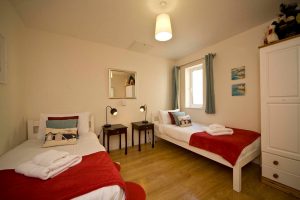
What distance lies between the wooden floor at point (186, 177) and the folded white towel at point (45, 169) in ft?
3.35

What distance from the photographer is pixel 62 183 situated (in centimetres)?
91

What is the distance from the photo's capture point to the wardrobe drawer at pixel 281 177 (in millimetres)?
1526

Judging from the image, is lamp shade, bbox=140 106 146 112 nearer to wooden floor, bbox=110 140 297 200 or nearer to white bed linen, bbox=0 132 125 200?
wooden floor, bbox=110 140 297 200

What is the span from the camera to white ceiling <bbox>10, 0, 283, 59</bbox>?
5.68 ft

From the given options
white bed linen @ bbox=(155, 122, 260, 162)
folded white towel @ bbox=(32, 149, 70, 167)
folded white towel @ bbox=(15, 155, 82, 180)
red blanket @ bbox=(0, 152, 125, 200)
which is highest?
folded white towel @ bbox=(32, 149, 70, 167)

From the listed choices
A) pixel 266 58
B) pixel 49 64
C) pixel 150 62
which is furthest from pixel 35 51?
pixel 266 58

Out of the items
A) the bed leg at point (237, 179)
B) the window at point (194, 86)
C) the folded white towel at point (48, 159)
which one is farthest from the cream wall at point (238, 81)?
the folded white towel at point (48, 159)

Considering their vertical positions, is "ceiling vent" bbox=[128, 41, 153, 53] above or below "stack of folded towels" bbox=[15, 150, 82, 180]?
above

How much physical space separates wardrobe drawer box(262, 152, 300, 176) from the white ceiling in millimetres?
2057

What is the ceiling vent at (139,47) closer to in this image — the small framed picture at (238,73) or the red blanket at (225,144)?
the small framed picture at (238,73)

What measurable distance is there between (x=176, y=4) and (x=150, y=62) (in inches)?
74.2

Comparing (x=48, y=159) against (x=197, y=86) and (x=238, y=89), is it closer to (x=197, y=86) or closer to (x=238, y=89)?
(x=238, y=89)

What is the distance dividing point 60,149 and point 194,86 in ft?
10.7

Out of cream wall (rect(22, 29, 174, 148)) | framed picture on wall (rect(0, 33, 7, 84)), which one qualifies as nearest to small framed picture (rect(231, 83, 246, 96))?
cream wall (rect(22, 29, 174, 148))
